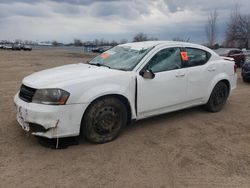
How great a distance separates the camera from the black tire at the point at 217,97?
20.4 ft

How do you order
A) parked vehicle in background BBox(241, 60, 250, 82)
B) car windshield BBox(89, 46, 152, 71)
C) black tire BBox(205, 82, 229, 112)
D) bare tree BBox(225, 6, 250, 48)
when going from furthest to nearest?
bare tree BBox(225, 6, 250, 48) → parked vehicle in background BBox(241, 60, 250, 82) → black tire BBox(205, 82, 229, 112) → car windshield BBox(89, 46, 152, 71)

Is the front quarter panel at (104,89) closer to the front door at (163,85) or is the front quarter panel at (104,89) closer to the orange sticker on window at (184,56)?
the front door at (163,85)

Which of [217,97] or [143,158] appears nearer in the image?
[143,158]

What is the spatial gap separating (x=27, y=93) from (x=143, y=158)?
76.7 inches

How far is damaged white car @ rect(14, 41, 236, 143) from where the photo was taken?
13.5ft

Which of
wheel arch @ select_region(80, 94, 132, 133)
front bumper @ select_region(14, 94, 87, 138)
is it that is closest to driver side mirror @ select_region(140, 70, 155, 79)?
wheel arch @ select_region(80, 94, 132, 133)

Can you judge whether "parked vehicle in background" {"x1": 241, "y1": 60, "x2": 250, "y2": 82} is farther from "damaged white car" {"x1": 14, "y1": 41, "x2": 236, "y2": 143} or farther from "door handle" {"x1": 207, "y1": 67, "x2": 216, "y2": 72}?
"door handle" {"x1": 207, "y1": 67, "x2": 216, "y2": 72}

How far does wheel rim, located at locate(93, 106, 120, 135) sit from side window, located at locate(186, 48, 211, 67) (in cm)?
199

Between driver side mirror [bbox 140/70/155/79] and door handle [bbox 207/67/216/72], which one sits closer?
driver side mirror [bbox 140/70/155/79]

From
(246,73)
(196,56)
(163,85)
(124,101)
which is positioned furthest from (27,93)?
(246,73)

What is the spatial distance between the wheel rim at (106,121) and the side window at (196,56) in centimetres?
199

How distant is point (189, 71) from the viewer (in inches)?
219

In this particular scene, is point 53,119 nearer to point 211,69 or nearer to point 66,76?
point 66,76

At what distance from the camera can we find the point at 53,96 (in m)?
4.08
